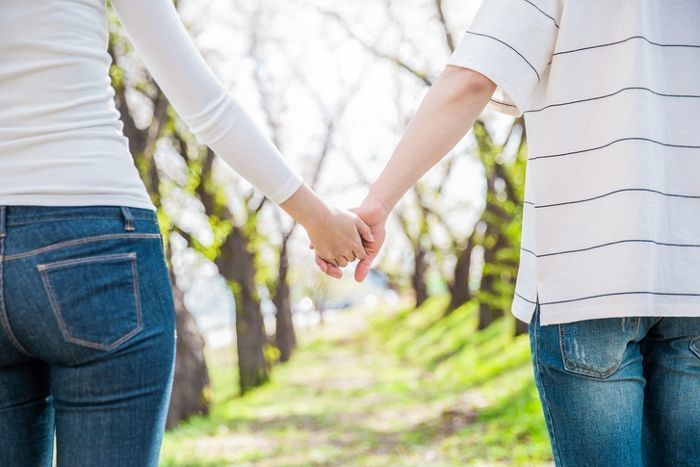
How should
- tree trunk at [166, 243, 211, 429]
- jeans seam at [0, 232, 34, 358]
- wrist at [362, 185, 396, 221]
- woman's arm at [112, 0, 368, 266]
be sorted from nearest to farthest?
jeans seam at [0, 232, 34, 358] < woman's arm at [112, 0, 368, 266] < wrist at [362, 185, 396, 221] < tree trunk at [166, 243, 211, 429]

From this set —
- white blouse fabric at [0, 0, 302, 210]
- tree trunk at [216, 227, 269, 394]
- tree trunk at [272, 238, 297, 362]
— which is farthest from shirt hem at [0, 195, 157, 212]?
tree trunk at [272, 238, 297, 362]

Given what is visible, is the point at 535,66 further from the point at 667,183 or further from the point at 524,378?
the point at 524,378

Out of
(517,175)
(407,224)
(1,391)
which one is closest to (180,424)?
(517,175)

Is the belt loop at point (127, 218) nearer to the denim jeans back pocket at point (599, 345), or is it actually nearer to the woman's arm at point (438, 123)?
the woman's arm at point (438, 123)

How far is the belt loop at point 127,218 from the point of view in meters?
1.51

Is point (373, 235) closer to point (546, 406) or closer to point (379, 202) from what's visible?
point (379, 202)

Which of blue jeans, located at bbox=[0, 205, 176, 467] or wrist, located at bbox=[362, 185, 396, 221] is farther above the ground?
wrist, located at bbox=[362, 185, 396, 221]

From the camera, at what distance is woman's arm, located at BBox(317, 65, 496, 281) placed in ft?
5.98

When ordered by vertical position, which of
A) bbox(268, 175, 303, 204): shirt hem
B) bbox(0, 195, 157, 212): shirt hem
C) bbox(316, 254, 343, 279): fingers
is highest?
bbox(268, 175, 303, 204): shirt hem

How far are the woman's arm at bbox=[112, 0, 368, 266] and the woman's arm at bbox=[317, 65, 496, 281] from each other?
24 cm

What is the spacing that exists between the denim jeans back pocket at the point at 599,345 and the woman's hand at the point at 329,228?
0.71 meters

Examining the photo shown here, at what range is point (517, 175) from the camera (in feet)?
34.9

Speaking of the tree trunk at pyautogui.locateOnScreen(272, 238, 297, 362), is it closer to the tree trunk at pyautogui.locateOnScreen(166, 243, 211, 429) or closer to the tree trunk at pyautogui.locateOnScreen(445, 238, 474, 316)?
the tree trunk at pyautogui.locateOnScreen(445, 238, 474, 316)

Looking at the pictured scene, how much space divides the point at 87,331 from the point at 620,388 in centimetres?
111
